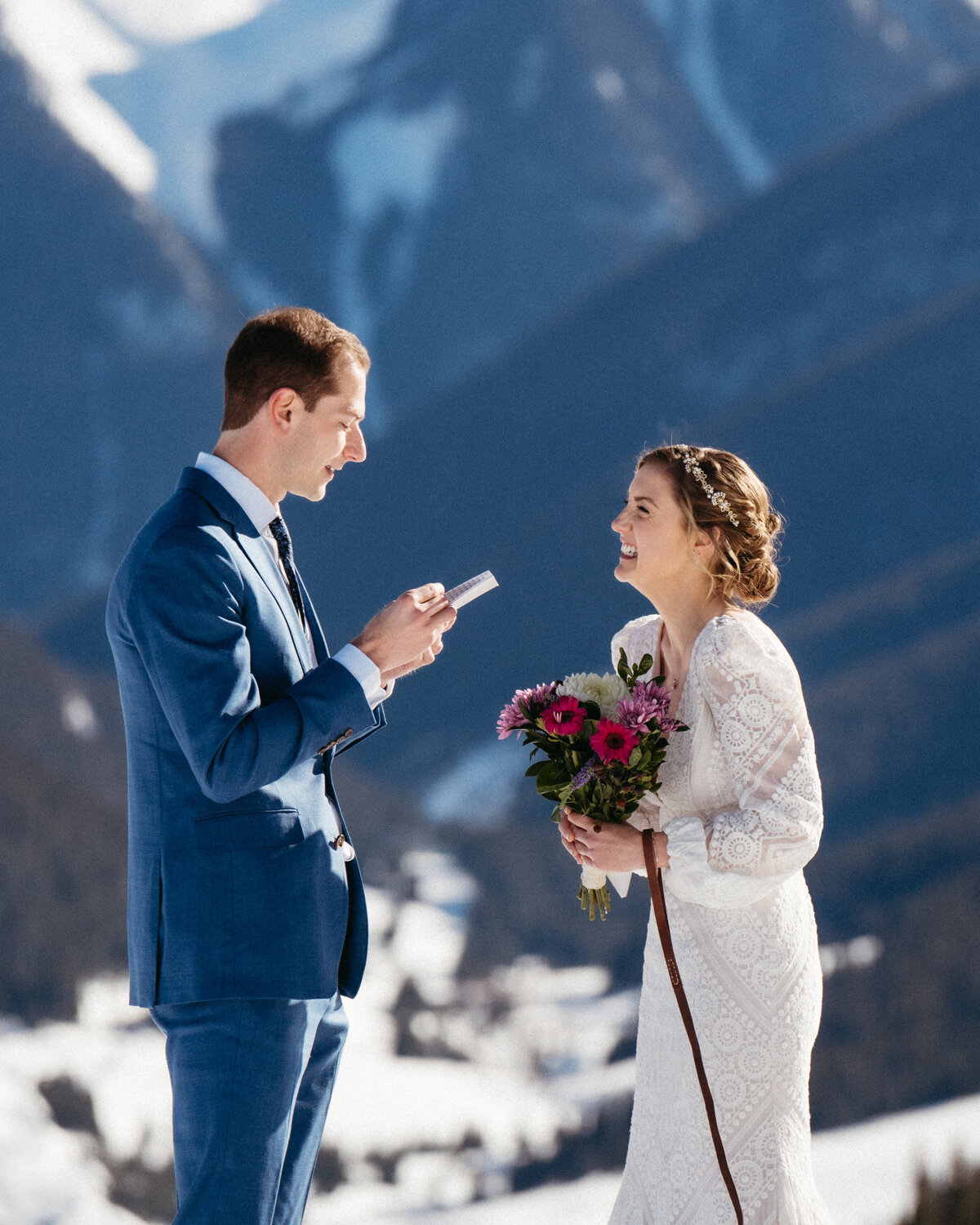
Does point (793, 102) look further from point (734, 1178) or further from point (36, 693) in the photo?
point (734, 1178)

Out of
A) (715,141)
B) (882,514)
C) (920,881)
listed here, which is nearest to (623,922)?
(920,881)

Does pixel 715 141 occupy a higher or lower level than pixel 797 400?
higher

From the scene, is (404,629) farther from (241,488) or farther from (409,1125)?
(409,1125)

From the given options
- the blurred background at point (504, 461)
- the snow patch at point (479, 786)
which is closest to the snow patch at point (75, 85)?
the blurred background at point (504, 461)

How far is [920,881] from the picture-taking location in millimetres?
9234

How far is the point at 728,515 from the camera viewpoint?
2.07m

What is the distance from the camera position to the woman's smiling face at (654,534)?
2.10 meters

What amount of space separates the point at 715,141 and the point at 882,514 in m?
14.3

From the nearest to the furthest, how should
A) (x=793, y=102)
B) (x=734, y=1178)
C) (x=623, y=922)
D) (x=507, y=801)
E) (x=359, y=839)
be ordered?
(x=734, y=1178), (x=623, y=922), (x=359, y=839), (x=507, y=801), (x=793, y=102)

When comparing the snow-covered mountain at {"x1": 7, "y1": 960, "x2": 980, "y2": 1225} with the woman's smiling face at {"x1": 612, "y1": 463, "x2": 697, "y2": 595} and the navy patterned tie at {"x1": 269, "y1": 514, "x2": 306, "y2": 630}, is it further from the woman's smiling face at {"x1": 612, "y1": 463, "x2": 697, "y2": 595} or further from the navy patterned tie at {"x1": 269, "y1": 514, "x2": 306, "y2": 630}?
the navy patterned tie at {"x1": 269, "y1": 514, "x2": 306, "y2": 630}

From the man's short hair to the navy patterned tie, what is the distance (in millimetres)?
187

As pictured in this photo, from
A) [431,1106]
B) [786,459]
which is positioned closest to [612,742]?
[431,1106]

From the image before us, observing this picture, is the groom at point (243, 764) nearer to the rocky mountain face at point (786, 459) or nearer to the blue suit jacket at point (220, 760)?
the blue suit jacket at point (220, 760)

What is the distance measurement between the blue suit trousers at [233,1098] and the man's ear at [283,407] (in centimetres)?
76
